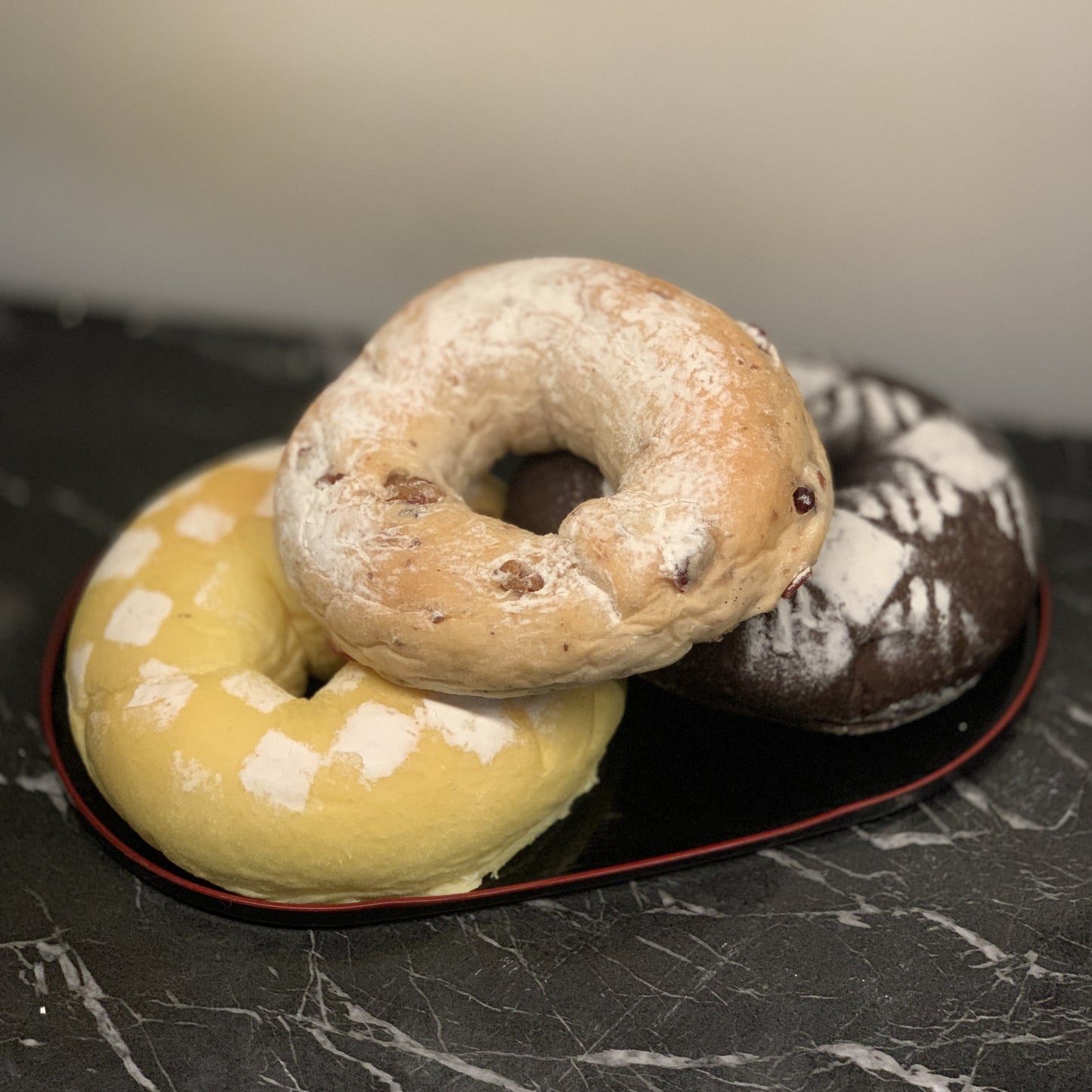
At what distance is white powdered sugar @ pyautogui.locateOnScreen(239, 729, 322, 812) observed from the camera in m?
1.32

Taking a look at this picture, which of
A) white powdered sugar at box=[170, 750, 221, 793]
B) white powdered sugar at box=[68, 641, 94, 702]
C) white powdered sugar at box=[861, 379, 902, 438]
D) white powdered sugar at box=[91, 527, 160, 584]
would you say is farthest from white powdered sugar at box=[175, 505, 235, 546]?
white powdered sugar at box=[861, 379, 902, 438]

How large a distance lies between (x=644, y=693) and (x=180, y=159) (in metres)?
1.47

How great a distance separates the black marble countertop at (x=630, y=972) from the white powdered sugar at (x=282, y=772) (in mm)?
201

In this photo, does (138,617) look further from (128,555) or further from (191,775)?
(191,775)

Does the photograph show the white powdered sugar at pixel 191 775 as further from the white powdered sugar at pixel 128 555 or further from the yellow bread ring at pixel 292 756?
the white powdered sugar at pixel 128 555

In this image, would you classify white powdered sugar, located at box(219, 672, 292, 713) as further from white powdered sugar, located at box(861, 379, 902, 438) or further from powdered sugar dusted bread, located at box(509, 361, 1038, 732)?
white powdered sugar, located at box(861, 379, 902, 438)

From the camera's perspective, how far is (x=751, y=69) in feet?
6.51

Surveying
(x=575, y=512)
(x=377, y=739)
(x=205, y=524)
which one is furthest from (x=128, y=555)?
(x=575, y=512)

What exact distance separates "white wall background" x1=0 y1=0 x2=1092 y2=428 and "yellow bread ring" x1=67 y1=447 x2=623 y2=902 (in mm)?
1055

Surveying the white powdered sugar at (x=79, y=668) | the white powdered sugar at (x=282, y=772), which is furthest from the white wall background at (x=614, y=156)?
the white powdered sugar at (x=282, y=772)

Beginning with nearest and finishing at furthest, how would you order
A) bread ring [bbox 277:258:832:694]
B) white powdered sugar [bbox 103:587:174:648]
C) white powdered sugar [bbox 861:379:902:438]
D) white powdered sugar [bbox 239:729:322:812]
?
bread ring [bbox 277:258:832:694], white powdered sugar [bbox 239:729:322:812], white powdered sugar [bbox 103:587:174:648], white powdered sugar [bbox 861:379:902:438]

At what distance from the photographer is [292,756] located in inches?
52.3

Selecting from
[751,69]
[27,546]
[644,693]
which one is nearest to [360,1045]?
[644,693]

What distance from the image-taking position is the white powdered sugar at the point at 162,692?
1374 millimetres
